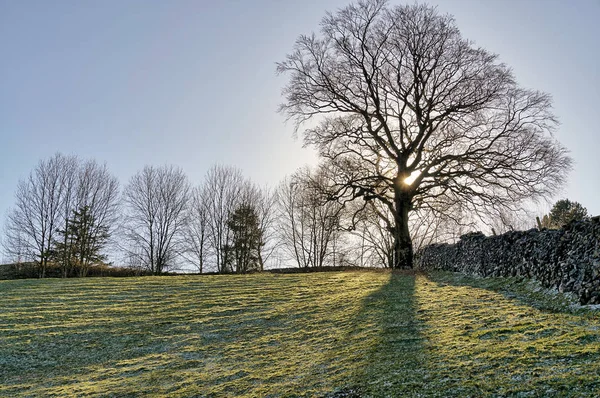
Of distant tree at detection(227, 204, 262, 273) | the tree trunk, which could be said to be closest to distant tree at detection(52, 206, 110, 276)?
distant tree at detection(227, 204, 262, 273)

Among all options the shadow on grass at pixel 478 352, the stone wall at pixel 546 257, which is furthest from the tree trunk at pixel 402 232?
the shadow on grass at pixel 478 352

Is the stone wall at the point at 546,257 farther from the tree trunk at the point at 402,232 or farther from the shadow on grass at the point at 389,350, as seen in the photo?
the tree trunk at the point at 402,232

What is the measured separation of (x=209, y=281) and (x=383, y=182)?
33.3 ft

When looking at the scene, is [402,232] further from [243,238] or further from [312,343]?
[243,238]

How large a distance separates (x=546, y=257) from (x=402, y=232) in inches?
446

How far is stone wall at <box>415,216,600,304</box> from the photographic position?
7.33 metres

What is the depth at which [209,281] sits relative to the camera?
18.2m

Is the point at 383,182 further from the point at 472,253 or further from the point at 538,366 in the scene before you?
the point at 538,366

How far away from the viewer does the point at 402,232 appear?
20438 mm

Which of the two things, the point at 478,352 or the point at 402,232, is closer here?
the point at 478,352

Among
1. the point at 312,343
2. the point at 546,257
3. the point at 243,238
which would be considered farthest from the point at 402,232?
the point at 243,238

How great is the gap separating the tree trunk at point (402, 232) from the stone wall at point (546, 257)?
5272 mm

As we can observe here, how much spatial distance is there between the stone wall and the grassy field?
0.46 metres

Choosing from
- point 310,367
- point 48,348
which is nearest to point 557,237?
point 310,367
